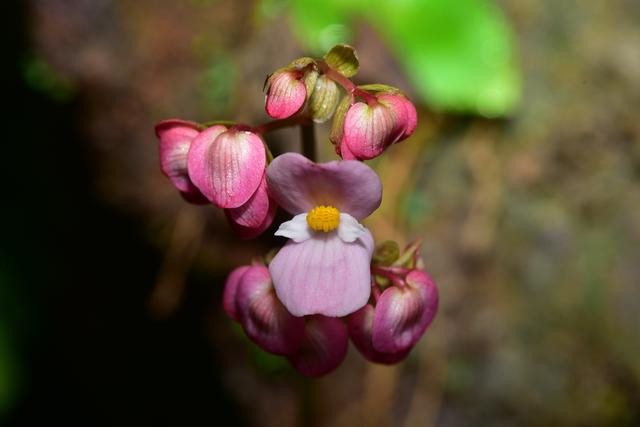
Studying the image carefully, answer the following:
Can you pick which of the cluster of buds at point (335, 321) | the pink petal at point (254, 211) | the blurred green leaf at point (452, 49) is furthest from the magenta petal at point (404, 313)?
the blurred green leaf at point (452, 49)

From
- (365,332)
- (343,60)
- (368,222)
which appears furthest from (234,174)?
(368,222)

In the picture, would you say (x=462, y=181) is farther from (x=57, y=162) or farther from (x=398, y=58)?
(x=57, y=162)

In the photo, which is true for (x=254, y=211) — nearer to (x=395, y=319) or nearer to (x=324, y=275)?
(x=324, y=275)

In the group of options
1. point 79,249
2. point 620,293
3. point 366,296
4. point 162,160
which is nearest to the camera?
point 366,296

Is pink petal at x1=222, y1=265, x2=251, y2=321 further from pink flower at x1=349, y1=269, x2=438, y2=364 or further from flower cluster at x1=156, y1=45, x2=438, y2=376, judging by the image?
pink flower at x1=349, y1=269, x2=438, y2=364

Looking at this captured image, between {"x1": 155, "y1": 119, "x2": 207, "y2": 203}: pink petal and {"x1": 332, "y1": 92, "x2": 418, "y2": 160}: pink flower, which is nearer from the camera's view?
{"x1": 332, "y1": 92, "x2": 418, "y2": 160}: pink flower

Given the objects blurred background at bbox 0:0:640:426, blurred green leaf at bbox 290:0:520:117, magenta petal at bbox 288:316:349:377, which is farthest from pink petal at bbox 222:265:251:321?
blurred green leaf at bbox 290:0:520:117

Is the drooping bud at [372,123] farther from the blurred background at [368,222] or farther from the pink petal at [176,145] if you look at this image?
the blurred background at [368,222]

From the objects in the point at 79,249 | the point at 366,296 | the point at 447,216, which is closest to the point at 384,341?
the point at 366,296
